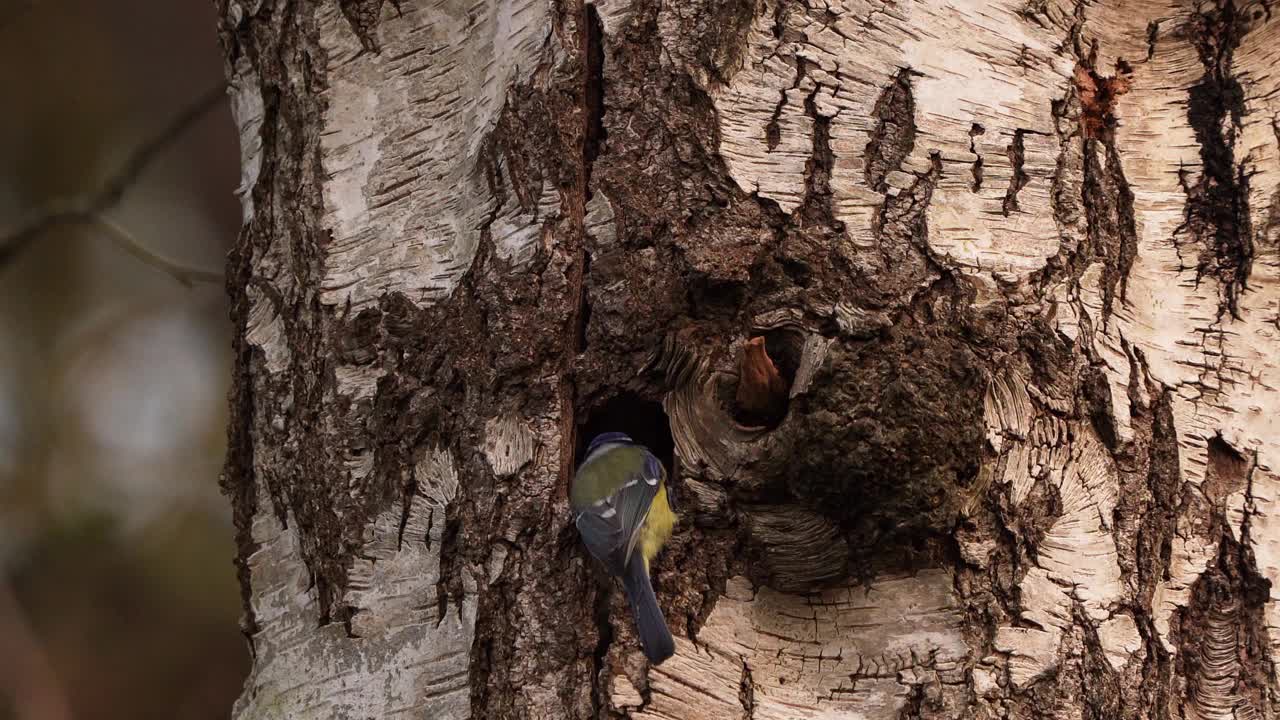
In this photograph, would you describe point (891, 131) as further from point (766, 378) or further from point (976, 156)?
point (766, 378)

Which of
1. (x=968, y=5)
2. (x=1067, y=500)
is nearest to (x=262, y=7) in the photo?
(x=968, y=5)

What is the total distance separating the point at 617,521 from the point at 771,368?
40 centimetres

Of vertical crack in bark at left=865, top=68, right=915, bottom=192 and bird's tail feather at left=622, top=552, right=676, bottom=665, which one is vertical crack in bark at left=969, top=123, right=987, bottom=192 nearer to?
vertical crack in bark at left=865, top=68, right=915, bottom=192

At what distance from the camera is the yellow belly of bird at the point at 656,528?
2.04 meters

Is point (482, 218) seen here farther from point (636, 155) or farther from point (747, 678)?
point (747, 678)

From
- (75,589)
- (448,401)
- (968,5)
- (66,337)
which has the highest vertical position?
(968,5)

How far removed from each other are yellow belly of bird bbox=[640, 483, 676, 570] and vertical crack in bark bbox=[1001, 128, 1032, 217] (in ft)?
2.78

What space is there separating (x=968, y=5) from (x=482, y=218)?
1.04 metres

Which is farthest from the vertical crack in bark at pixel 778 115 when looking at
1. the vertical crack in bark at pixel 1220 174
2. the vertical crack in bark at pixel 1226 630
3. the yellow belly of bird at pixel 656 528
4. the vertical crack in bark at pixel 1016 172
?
the vertical crack in bark at pixel 1226 630

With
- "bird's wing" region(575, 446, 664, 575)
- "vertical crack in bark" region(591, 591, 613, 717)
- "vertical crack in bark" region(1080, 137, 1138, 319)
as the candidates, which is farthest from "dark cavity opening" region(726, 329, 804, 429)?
"vertical crack in bark" region(1080, 137, 1138, 319)

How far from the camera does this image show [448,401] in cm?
211

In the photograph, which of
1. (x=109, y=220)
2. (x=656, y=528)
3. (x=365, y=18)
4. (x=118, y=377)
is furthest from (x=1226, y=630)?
(x=118, y=377)

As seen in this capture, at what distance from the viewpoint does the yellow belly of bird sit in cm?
204

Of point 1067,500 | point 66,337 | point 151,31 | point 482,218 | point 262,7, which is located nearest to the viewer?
point 1067,500
